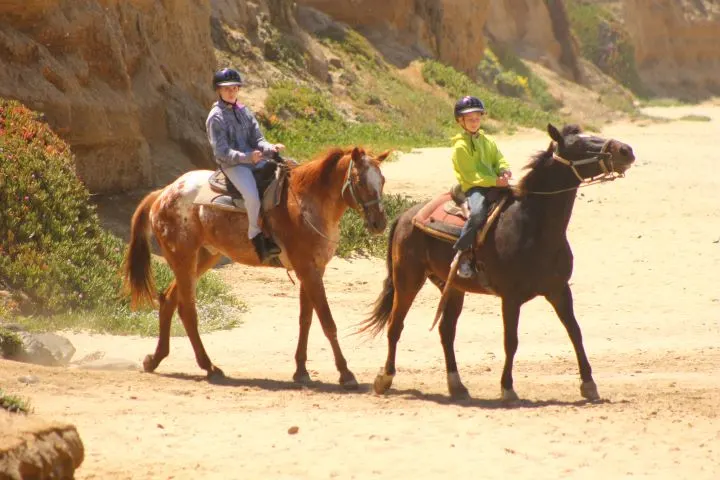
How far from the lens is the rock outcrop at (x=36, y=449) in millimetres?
6438

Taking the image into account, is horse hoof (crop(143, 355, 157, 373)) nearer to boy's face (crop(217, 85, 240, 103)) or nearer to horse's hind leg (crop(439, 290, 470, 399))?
boy's face (crop(217, 85, 240, 103))

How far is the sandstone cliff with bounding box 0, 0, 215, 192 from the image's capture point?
54.7 feet

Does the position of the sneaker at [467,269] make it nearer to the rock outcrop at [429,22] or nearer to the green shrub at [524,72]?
the rock outcrop at [429,22]

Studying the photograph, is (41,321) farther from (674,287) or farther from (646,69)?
(646,69)

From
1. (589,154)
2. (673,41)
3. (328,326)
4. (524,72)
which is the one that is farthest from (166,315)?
(673,41)

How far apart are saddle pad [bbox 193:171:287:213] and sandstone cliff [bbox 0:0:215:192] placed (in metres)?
5.59

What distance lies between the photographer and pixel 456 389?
1047 cm

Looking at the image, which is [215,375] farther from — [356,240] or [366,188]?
[356,240]

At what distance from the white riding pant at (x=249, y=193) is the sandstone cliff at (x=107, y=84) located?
599 centimetres

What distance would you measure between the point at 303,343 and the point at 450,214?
1.89 m

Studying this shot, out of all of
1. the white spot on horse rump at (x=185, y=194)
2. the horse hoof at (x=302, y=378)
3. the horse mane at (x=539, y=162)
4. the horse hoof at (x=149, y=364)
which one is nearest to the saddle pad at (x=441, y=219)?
the horse mane at (x=539, y=162)

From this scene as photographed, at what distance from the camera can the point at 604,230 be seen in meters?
20.3

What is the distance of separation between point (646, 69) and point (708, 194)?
36.6m

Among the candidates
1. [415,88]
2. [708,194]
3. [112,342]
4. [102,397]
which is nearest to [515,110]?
[415,88]
